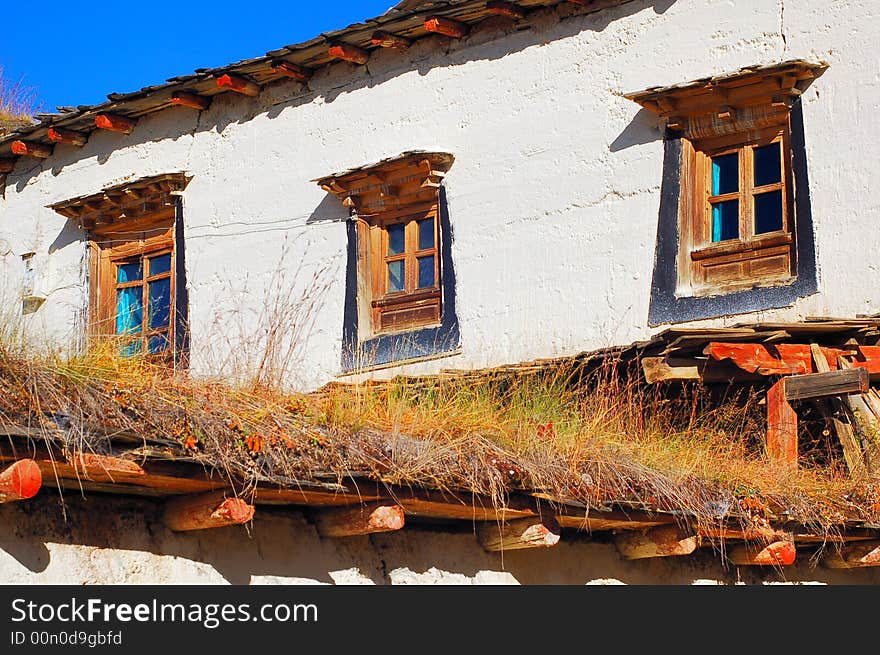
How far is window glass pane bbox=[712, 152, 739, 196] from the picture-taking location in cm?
1112

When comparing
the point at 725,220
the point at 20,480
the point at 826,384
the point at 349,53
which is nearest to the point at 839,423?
the point at 826,384

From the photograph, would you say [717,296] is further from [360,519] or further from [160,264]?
[160,264]

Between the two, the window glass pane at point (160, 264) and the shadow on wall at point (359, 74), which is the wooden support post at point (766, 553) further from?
the window glass pane at point (160, 264)

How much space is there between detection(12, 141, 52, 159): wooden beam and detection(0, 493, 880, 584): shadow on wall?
9.63m

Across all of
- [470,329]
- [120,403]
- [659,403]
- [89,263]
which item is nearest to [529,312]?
[470,329]

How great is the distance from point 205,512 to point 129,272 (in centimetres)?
926

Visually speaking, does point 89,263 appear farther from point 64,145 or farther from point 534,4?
point 534,4

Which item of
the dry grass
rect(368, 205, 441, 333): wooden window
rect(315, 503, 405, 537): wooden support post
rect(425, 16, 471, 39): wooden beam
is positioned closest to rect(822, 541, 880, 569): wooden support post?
the dry grass

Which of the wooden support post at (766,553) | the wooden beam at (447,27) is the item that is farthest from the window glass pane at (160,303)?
the wooden support post at (766,553)

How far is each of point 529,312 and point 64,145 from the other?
6.61 m

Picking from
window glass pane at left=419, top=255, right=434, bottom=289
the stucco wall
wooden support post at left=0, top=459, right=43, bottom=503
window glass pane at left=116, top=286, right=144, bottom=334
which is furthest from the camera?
window glass pane at left=116, top=286, right=144, bottom=334

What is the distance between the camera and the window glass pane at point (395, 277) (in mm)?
12922

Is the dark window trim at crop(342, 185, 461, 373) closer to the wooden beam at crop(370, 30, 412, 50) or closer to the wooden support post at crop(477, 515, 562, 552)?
the wooden beam at crop(370, 30, 412, 50)

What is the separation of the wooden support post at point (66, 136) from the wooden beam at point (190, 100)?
1.45 meters
